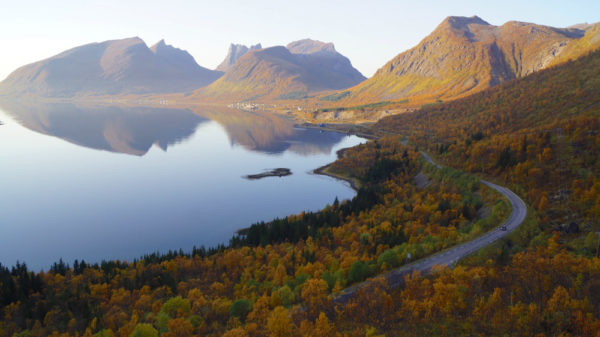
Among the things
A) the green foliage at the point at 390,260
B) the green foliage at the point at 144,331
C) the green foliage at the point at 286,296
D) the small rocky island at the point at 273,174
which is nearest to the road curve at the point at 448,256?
the green foliage at the point at 390,260

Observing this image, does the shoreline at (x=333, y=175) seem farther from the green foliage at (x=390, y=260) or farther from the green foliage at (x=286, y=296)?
the green foliage at (x=286, y=296)

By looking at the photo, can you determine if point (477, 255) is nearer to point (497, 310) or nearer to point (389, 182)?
point (497, 310)

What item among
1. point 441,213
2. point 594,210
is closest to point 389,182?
point 441,213

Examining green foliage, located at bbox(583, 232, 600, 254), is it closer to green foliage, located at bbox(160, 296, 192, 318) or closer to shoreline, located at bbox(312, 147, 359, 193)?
green foliage, located at bbox(160, 296, 192, 318)

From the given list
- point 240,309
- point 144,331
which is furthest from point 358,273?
point 144,331

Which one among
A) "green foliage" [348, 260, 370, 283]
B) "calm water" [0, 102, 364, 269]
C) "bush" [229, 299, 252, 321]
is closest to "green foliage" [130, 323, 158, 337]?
"bush" [229, 299, 252, 321]

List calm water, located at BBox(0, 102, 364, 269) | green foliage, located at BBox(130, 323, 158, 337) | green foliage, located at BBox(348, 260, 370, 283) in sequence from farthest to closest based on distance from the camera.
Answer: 1. calm water, located at BBox(0, 102, 364, 269)
2. green foliage, located at BBox(348, 260, 370, 283)
3. green foliage, located at BBox(130, 323, 158, 337)

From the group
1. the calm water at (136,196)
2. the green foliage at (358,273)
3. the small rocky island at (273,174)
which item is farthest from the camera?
the small rocky island at (273,174)

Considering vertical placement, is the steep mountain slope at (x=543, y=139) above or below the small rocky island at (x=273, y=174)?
above
